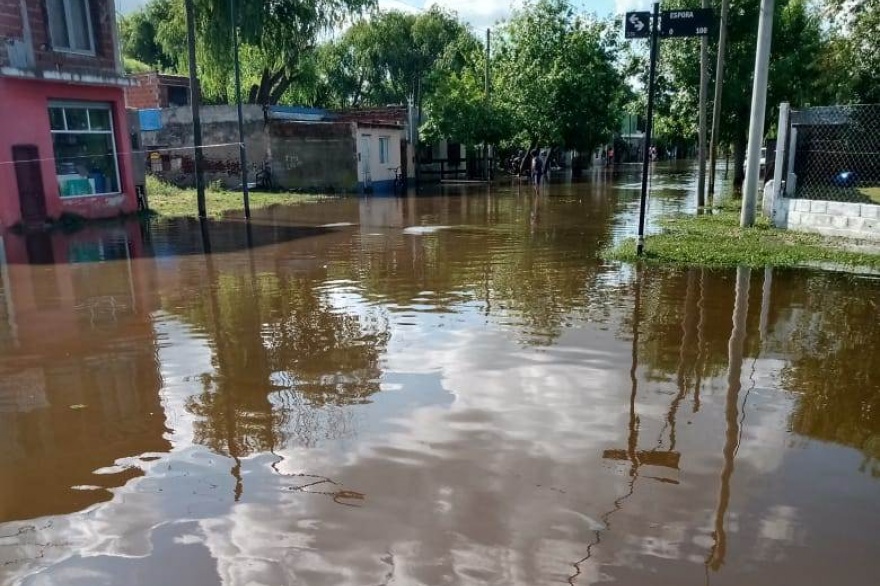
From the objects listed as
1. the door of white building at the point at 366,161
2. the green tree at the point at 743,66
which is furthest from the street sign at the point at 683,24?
the door of white building at the point at 366,161

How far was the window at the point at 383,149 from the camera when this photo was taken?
3256 cm

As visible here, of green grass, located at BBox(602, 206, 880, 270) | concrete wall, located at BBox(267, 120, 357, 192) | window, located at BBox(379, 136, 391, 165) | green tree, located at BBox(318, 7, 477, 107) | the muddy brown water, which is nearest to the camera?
the muddy brown water

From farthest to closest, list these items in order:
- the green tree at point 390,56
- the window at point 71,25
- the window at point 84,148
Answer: the green tree at point 390,56
the window at point 84,148
the window at point 71,25

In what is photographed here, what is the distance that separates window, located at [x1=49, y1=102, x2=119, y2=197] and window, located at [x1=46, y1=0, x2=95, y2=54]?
1548mm

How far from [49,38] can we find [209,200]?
7.96 metres

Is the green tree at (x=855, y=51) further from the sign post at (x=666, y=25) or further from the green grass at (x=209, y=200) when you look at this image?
the green grass at (x=209, y=200)

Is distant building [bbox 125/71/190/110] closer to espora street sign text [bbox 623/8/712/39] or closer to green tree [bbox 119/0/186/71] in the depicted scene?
green tree [bbox 119/0/186/71]

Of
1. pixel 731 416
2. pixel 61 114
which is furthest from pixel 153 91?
pixel 731 416

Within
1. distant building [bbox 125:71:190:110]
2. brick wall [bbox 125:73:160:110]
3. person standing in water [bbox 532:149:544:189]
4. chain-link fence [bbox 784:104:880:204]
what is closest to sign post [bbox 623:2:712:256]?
chain-link fence [bbox 784:104:880:204]

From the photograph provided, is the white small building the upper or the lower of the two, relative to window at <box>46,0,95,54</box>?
lower

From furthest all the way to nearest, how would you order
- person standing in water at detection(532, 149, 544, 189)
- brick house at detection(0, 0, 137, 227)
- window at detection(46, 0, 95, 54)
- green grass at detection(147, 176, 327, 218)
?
person standing in water at detection(532, 149, 544, 189)
green grass at detection(147, 176, 327, 218)
window at detection(46, 0, 95, 54)
brick house at detection(0, 0, 137, 227)

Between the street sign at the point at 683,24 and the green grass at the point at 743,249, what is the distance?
11.1 ft

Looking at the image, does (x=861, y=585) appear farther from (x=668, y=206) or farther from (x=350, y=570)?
(x=668, y=206)

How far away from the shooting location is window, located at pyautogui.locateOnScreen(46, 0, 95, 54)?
723 inches
